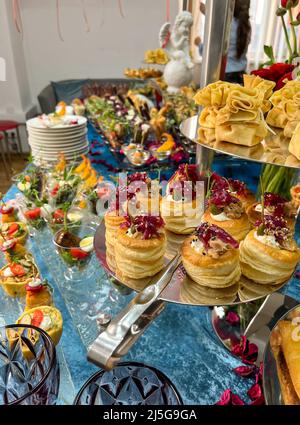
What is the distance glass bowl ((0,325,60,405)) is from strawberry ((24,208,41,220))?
2.26 feet

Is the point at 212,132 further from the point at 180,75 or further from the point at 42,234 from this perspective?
the point at 180,75

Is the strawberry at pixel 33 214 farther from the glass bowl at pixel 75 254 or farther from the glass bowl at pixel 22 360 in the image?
the glass bowl at pixel 22 360

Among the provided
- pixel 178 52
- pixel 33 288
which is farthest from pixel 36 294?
pixel 178 52

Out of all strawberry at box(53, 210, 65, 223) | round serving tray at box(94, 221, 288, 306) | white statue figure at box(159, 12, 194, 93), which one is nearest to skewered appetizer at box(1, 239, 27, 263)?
strawberry at box(53, 210, 65, 223)

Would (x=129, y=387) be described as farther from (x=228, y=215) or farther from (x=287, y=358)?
(x=228, y=215)

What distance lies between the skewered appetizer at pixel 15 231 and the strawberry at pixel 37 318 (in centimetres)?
40

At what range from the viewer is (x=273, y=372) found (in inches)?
25.7

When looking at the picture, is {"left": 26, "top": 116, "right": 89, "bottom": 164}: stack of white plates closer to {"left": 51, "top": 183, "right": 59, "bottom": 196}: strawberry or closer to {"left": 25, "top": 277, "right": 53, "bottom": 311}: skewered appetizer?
{"left": 51, "top": 183, "right": 59, "bottom": 196}: strawberry

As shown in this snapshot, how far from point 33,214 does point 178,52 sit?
191 cm

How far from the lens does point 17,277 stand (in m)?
1.04

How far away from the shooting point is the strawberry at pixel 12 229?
49.5 inches

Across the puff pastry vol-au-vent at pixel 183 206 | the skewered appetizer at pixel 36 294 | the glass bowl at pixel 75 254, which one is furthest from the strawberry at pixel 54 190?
the puff pastry vol-au-vent at pixel 183 206

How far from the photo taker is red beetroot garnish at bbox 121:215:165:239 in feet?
2.62

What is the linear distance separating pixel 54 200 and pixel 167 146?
34.1 inches
